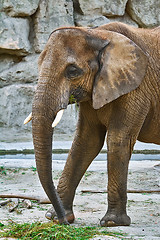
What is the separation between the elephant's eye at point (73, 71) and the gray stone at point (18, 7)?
28.4 ft

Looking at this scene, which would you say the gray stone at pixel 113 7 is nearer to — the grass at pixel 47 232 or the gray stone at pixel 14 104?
the gray stone at pixel 14 104

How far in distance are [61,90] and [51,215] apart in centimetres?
131

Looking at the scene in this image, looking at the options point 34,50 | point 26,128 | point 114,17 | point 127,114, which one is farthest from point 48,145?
point 114,17

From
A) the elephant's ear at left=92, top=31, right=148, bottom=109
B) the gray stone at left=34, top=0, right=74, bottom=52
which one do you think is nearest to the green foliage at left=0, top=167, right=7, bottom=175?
the elephant's ear at left=92, top=31, right=148, bottom=109

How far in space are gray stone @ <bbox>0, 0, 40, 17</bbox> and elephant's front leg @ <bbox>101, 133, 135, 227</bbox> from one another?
28.4 ft

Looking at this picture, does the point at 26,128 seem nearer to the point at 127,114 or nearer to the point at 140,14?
the point at 140,14

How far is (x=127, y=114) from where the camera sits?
13.6ft

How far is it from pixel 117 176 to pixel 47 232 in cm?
99

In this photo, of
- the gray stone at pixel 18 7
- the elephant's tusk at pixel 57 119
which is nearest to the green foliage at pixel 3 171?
the elephant's tusk at pixel 57 119

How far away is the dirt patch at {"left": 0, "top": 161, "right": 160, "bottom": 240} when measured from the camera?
4.32 m

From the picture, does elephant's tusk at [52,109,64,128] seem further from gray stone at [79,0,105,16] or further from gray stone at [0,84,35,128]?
gray stone at [79,0,105,16]

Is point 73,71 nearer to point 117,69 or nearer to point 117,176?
point 117,69

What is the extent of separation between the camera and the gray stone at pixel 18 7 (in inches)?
475

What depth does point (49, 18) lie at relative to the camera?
12.5 metres
